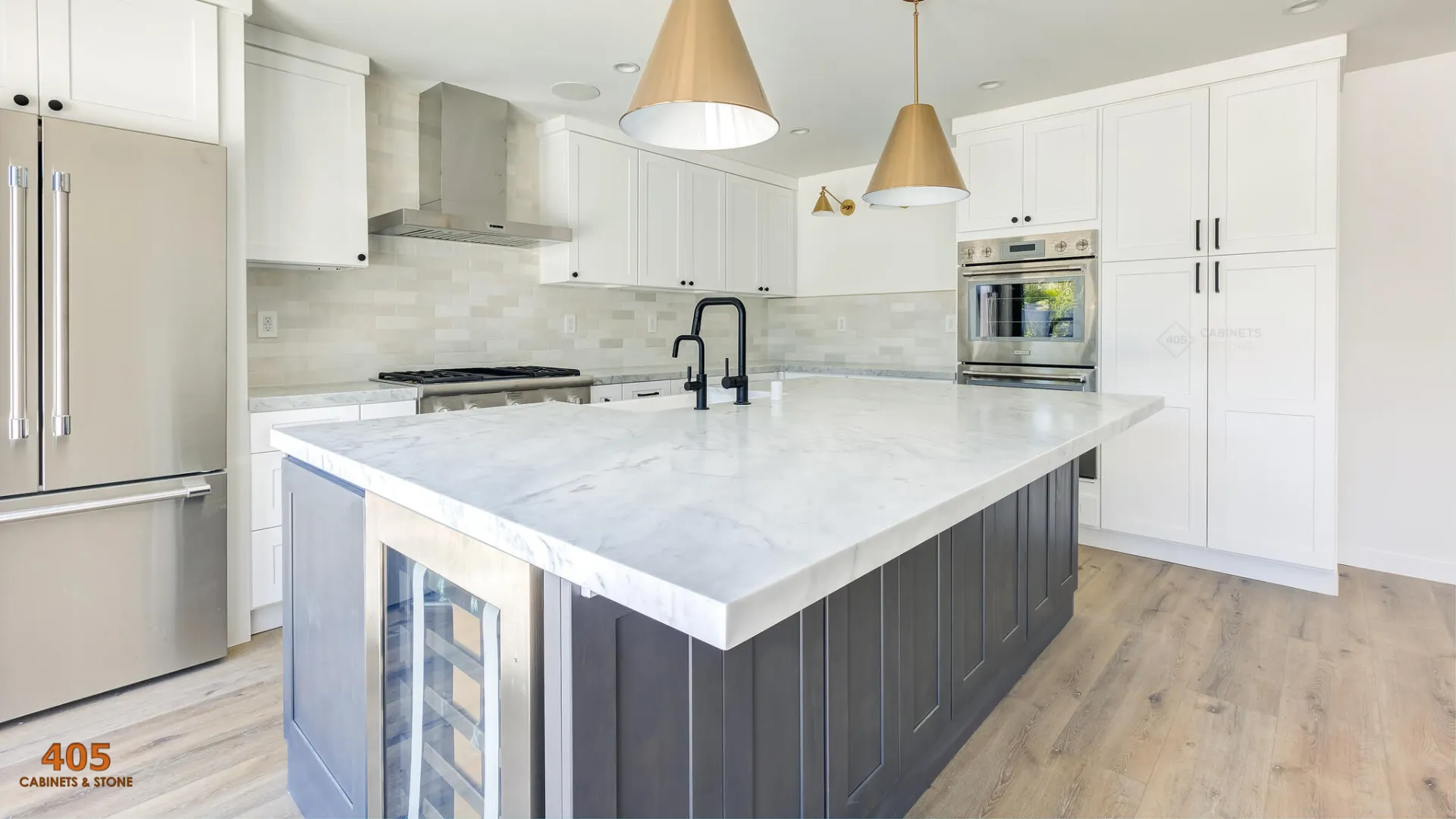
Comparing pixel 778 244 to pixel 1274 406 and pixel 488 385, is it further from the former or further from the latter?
pixel 1274 406

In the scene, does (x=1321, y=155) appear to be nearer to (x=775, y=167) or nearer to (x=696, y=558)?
(x=775, y=167)

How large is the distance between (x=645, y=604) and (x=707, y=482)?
1.36 feet

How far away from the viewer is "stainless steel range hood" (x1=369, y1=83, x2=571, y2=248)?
11.5ft

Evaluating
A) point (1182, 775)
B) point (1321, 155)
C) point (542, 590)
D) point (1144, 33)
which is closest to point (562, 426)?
point (542, 590)

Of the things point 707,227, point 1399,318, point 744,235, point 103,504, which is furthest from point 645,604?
point 744,235

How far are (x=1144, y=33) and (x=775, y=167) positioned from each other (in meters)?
2.66

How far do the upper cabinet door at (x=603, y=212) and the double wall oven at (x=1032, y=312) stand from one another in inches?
76.0

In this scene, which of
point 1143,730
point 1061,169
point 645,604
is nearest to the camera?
point 645,604

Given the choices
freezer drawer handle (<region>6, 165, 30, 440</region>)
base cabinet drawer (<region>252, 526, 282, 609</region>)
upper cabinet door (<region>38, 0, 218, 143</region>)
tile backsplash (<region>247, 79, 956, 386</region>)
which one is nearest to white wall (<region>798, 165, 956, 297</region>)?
tile backsplash (<region>247, 79, 956, 386</region>)

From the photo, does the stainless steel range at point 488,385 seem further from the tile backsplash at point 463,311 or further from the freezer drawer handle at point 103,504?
the freezer drawer handle at point 103,504

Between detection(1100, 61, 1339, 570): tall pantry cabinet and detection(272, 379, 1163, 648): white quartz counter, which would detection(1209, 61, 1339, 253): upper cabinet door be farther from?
detection(272, 379, 1163, 648): white quartz counter

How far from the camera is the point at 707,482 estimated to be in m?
1.05

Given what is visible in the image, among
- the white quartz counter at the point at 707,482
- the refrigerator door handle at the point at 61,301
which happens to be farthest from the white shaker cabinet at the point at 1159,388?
the refrigerator door handle at the point at 61,301

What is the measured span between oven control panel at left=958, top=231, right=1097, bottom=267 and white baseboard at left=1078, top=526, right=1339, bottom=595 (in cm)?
145
